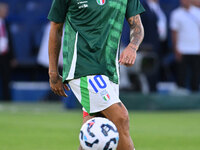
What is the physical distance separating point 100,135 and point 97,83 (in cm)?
68

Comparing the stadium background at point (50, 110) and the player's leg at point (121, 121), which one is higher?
the player's leg at point (121, 121)

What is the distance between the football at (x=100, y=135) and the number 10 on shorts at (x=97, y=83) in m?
0.47

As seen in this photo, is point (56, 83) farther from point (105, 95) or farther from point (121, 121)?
point (121, 121)

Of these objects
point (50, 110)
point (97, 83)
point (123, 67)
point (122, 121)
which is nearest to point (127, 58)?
point (97, 83)

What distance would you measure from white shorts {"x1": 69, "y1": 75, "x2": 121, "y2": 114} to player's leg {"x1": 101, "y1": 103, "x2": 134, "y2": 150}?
59 millimetres

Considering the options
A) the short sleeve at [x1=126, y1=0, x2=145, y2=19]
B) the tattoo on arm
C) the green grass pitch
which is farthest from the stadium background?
the short sleeve at [x1=126, y1=0, x2=145, y2=19]

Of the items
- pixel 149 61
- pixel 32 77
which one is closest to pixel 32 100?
pixel 32 77

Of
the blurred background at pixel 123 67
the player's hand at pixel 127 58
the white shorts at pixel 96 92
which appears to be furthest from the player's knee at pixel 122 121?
the blurred background at pixel 123 67

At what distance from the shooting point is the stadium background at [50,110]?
9.92 metres

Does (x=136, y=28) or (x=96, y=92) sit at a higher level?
(x=136, y=28)

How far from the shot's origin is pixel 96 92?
592cm

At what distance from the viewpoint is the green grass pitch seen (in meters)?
9.38

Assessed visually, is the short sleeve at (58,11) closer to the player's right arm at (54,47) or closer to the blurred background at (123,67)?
the player's right arm at (54,47)

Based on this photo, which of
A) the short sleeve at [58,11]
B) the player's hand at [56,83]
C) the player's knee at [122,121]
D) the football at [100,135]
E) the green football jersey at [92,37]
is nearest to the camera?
the football at [100,135]
